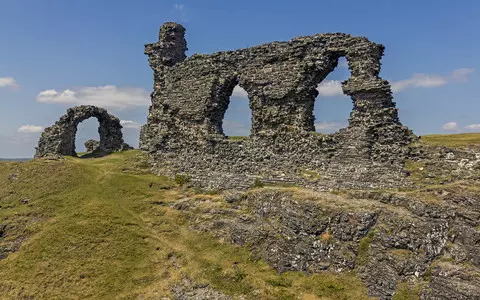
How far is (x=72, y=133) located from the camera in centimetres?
3578

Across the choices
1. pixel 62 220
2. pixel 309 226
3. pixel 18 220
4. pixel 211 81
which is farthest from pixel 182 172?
pixel 309 226

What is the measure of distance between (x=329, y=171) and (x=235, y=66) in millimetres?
9432

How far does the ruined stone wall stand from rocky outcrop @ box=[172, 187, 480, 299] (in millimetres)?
2519

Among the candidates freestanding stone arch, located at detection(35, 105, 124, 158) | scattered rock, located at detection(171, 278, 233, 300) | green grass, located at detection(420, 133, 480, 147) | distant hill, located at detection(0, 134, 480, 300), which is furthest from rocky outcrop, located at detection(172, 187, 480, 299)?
freestanding stone arch, located at detection(35, 105, 124, 158)

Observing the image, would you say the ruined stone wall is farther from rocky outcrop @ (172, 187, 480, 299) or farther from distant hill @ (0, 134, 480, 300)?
rocky outcrop @ (172, 187, 480, 299)

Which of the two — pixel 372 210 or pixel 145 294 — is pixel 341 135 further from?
pixel 145 294

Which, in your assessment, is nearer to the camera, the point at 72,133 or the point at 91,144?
the point at 72,133

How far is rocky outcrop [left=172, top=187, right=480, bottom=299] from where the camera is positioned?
47.8ft

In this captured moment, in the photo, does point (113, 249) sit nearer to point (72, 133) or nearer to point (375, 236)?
point (375, 236)

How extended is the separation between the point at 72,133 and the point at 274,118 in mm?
21186

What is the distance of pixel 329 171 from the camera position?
21.5 metres

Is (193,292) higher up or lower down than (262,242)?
lower down

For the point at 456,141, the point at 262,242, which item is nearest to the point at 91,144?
the point at 262,242

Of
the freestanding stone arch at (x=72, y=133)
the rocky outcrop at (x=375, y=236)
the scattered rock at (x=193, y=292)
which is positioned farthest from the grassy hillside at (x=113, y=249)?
the freestanding stone arch at (x=72, y=133)
